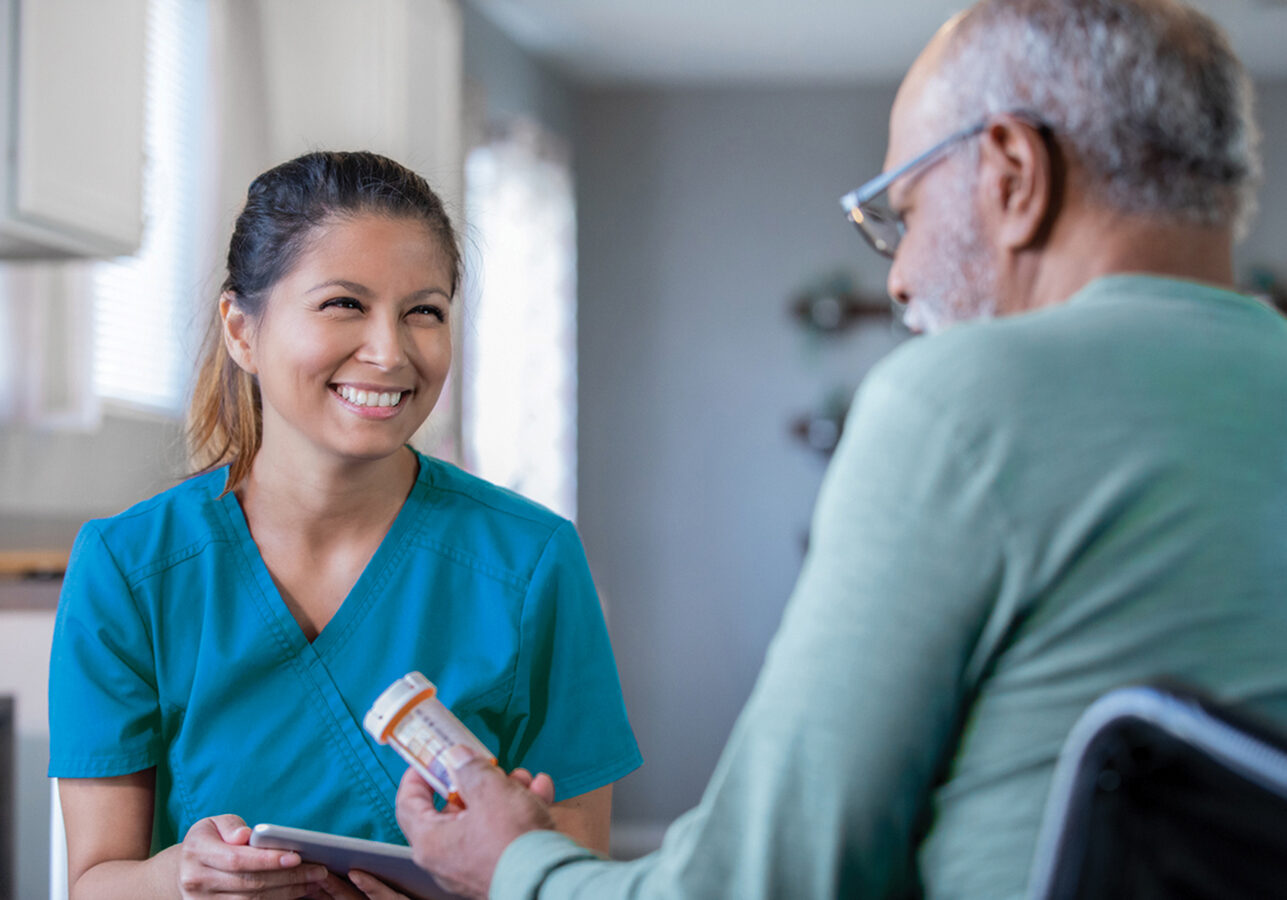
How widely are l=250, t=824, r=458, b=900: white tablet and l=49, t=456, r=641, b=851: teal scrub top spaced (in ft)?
0.65

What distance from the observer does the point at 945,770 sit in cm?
71

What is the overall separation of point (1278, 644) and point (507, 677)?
2.56 feet

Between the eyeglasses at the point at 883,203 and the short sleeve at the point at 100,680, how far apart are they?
2.66 ft

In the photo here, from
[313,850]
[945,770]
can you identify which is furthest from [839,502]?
Result: [313,850]

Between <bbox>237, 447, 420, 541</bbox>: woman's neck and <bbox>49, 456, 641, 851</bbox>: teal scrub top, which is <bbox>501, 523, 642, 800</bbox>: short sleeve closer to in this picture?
<bbox>49, 456, 641, 851</bbox>: teal scrub top

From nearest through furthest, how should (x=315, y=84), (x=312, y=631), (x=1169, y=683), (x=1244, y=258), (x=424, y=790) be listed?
1. (x=1169, y=683)
2. (x=424, y=790)
3. (x=312, y=631)
4. (x=315, y=84)
5. (x=1244, y=258)

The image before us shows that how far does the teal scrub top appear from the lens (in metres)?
1.22

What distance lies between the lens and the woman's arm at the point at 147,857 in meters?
1.07

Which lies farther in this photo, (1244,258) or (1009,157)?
(1244,258)

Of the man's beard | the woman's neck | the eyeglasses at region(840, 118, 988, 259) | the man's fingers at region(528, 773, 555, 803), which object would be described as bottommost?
the man's fingers at region(528, 773, 555, 803)

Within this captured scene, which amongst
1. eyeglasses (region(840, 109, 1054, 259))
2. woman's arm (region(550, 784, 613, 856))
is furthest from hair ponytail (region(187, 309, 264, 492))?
eyeglasses (region(840, 109, 1054, 259))

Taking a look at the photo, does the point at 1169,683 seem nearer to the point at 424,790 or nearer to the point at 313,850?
the point at 424,790

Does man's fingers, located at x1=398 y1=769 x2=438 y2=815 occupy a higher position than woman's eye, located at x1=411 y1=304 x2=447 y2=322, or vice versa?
woman's eye, located at x1=411 y1=304 x2=447 y2=322

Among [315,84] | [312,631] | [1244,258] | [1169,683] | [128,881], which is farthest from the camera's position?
[1244,258]
